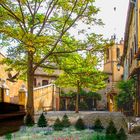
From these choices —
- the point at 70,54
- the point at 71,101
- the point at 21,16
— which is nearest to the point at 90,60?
the point at 70,54

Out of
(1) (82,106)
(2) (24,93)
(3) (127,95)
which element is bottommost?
(1) (82,106)

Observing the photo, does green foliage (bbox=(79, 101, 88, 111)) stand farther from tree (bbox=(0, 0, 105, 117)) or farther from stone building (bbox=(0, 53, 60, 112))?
tree (bbox=(0, 0, 105, 117))

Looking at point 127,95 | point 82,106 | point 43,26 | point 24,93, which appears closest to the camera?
point 43,26

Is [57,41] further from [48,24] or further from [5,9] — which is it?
[5,9]

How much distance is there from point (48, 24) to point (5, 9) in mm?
2492

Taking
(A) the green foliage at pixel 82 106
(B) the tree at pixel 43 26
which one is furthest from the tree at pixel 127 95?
(A) the green foliage at pixel 82 106

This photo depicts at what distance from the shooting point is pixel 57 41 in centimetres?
1708

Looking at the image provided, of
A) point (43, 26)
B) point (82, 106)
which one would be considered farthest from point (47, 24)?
point (82, 106)

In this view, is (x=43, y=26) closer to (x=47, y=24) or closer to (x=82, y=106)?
(x=47, y=24)

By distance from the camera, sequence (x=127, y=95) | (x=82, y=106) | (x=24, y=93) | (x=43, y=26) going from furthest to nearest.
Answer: (x=82, y=106), (x=24, y=93), (x=127, y=95), (x=43, y=26)

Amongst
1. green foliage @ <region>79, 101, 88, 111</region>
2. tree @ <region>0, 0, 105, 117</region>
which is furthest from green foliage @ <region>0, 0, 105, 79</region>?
green foliage @ <region>79, 101, 88, 111</region>

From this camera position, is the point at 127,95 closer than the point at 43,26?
No

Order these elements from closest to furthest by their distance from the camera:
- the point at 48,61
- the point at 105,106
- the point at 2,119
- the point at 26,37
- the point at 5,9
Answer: the point at 2,119
the point at 26,37
the point at 5,9
the point at 48,61
the point at 105,106

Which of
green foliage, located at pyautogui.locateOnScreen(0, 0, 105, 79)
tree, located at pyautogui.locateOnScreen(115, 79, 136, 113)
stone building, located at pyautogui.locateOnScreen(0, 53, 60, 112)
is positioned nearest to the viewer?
green foliage, located at pyautogui.locateOnScreen(0, 0, 105, 79)
